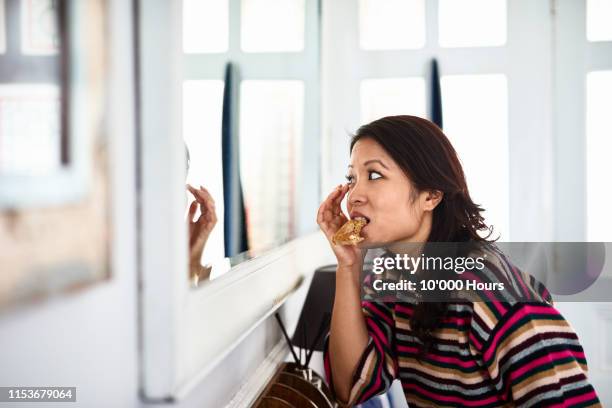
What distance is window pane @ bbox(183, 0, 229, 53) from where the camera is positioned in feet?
2.69

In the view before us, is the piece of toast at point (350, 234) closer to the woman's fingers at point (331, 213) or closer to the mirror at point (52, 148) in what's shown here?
the woman's fingers at point (331, 213)

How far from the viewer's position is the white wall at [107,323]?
53cm

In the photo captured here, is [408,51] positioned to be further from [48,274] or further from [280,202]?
[48,274]

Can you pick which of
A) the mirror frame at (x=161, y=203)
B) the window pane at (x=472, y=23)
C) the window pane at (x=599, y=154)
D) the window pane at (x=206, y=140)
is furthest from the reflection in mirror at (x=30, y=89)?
the window pane at (x=599, y=154)

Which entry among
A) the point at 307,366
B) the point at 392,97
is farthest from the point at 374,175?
the point at 392,97

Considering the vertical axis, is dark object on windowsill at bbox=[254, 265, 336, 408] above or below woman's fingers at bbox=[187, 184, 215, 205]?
below

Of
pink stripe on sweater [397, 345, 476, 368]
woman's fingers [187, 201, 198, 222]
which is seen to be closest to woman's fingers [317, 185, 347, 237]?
pink stripe on sweater [397, 345, 476, 368]

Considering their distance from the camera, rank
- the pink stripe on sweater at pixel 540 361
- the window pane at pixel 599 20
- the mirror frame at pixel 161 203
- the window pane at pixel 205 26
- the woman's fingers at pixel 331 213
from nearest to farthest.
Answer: the mirror frame at pixel 161 203
the window pane at pixel 205 26
the pink stripe on sweater at pixel 540 361
the woman's fingers at pixel 331 213
the window pane at pixel 599 20

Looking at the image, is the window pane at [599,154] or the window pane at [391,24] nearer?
the window pane at [599,154]

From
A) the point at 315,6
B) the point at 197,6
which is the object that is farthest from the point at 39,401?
the point at 315,6

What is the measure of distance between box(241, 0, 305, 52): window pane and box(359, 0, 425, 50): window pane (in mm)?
953

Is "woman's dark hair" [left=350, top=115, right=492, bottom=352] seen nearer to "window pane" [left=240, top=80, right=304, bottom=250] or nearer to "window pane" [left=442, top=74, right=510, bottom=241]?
"window pane" [left=240, top=80, right=304, bottom=250]

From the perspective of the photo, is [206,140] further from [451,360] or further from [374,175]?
[451,360]

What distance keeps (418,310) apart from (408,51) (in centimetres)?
189
